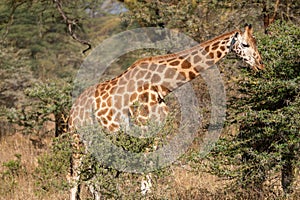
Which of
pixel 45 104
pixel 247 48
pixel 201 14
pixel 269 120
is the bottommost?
pixel 45 104

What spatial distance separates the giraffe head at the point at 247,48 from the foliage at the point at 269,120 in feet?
0.32

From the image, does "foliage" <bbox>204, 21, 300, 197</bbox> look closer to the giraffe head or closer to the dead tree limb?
the giraffe head

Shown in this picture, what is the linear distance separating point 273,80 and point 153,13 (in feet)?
25.6

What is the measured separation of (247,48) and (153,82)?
1.29 meters

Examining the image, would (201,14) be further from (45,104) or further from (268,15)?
(45,104)

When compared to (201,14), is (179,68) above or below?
above

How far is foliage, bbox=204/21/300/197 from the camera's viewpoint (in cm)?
534

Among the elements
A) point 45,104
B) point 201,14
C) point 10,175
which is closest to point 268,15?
point 201,14

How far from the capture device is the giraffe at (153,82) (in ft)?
21.3

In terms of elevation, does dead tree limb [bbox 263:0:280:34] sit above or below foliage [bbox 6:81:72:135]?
above

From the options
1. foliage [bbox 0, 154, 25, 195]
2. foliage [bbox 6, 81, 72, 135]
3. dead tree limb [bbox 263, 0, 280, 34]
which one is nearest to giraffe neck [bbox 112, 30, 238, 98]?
foliage [bbox 0, 154, 25, 195]

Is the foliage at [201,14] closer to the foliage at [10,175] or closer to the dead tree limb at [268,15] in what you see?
the dead tree limb at [268,15]

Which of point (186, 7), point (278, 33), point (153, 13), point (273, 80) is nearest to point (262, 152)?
point (273, 80)

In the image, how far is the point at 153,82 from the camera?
670 cm
